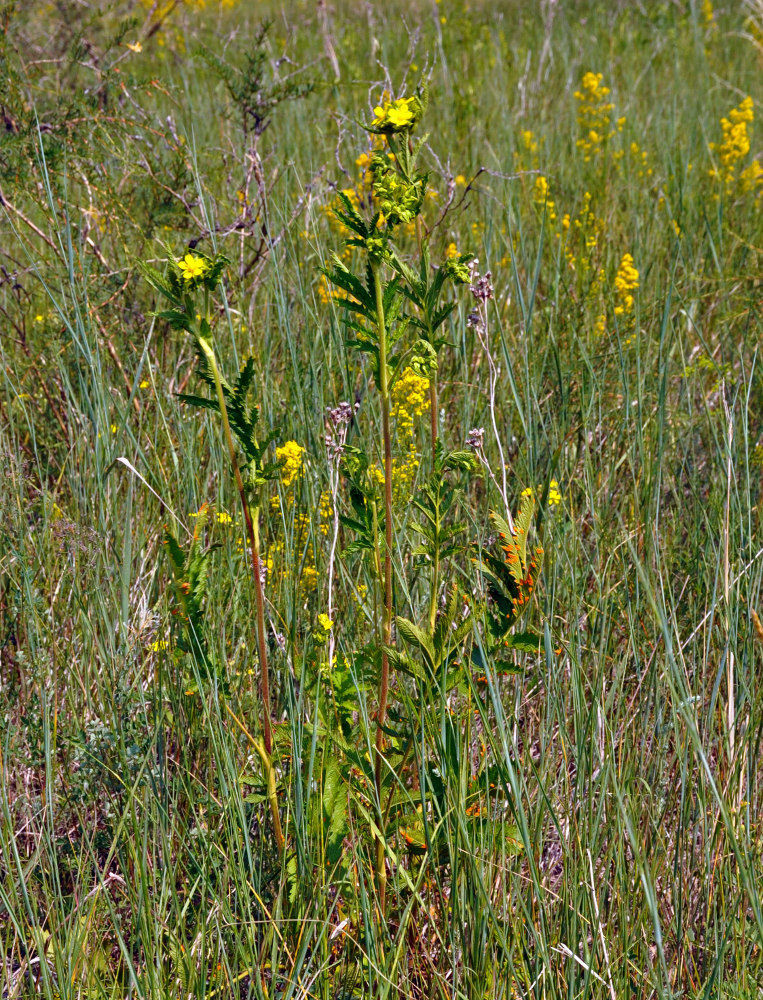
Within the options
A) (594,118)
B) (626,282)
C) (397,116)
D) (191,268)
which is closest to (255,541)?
(191,268)

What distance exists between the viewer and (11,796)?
4.79 feet

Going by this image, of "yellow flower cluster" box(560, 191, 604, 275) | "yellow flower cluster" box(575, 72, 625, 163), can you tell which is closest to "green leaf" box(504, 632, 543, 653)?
"yellow flower cluster" box(560, 191, 604, 275)

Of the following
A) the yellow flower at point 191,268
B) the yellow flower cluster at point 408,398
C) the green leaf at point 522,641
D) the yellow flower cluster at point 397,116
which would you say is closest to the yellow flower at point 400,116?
the yellow flower cluster at point 397,116

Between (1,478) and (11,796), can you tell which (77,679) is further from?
(1,478)

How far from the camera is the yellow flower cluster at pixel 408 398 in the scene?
1545 mm

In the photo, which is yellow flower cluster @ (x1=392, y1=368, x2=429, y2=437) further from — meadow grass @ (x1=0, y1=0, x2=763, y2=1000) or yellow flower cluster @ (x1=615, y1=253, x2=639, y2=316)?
yellow flower cluster @ (x1=615, y1=253, x2=639, y2=316)

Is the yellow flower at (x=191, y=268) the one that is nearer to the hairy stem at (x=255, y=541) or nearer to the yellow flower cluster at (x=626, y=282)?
the hairy stem at (x=255, y=541)

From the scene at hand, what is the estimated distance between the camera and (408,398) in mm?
1593

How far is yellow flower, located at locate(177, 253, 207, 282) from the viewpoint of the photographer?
102 cm

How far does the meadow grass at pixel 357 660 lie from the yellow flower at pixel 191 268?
404 millimetres

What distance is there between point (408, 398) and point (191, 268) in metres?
0.63

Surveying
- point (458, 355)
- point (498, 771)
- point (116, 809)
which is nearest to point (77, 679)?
point (116, 809)

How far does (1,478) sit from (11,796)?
0.64 m

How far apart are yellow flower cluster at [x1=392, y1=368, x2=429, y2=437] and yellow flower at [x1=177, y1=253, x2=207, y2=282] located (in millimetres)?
522
